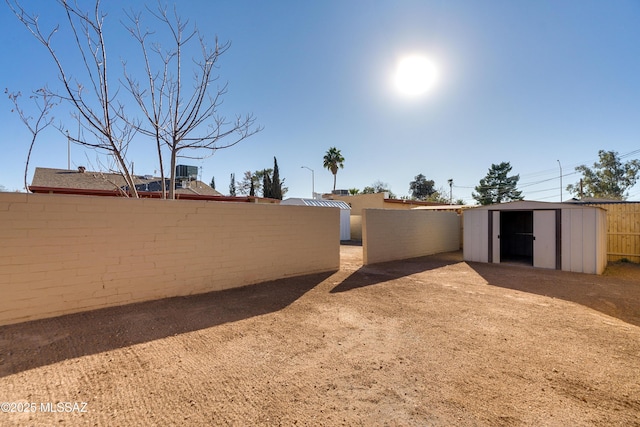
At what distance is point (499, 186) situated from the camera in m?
35.7

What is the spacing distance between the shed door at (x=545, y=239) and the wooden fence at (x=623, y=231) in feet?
14.0

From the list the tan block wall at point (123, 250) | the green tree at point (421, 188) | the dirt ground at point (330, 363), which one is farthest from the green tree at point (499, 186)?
the tan block wall at point (123, 250)

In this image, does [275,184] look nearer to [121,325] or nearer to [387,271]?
[387,271]

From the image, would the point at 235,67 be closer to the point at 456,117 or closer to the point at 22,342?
the point at 22,342

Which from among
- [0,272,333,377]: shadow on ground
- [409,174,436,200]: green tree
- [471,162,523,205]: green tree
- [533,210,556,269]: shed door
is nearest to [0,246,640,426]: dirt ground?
[0,272,333,377]: shadow on ground

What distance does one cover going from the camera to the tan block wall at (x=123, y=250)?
3.80 metres

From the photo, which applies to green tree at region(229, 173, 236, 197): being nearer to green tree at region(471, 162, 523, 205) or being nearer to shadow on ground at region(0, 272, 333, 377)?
green tree at region(471, 162, 523, 205)

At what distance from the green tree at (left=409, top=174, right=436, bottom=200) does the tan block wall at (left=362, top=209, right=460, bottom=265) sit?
110ft

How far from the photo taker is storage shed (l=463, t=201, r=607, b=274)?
309 inches

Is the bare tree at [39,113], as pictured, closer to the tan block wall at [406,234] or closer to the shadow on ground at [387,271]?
the shadow on ground at [387,271]

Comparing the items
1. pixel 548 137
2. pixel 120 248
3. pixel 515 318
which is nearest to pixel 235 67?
pixel 120 248

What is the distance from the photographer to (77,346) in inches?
126

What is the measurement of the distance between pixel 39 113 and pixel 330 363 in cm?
839

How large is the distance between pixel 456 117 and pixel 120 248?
12.6 metres
